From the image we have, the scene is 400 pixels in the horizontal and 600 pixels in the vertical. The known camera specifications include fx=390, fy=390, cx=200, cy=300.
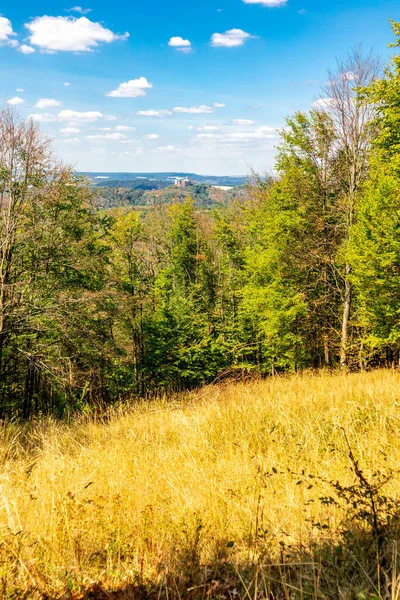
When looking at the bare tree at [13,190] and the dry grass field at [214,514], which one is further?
the bare tree at [13,190]

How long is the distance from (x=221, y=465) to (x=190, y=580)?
1537 mm

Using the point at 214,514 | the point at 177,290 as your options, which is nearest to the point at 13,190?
the point at 214,514

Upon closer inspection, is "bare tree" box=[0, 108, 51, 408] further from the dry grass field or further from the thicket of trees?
the dry grass field

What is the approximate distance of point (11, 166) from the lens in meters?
12.1

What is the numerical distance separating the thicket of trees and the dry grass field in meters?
3.23

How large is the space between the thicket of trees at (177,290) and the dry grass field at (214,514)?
10.6ft

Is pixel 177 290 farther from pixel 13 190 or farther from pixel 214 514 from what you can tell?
pixel 214 514

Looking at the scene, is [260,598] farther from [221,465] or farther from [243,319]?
[243,319]

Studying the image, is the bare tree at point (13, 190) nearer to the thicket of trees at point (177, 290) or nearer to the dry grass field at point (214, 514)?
the thicket of trees at point (177, 290)

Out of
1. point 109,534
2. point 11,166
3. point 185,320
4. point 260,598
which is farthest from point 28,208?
point 185,320

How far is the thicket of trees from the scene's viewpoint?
12.0 meters

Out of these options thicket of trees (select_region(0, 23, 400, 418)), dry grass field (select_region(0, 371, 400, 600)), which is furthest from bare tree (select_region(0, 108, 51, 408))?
dry grass field (select_region(0, 371, 400, 600))

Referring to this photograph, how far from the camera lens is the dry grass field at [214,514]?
7.25ft

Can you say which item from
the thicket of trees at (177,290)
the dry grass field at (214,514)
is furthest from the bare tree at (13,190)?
the dry grass field at (214,514)
